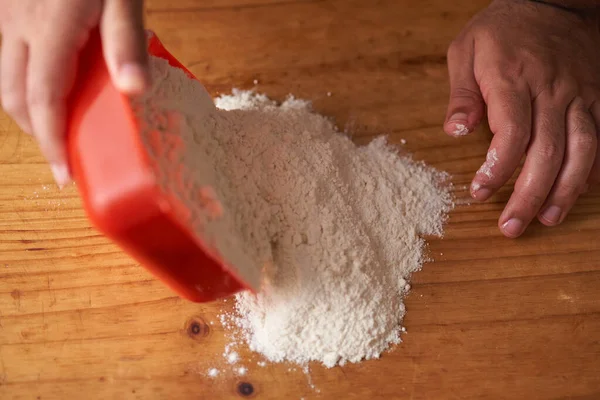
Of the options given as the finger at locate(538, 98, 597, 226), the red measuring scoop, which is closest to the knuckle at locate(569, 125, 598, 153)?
the finger at locate(538, 98, 597, 226)

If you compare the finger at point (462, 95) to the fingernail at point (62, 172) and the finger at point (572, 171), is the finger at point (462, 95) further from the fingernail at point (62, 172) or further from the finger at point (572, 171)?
the fingernail at point (62, 172)

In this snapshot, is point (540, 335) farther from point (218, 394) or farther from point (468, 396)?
point (218, 394)

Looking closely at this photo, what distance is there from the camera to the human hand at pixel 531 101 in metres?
0.70

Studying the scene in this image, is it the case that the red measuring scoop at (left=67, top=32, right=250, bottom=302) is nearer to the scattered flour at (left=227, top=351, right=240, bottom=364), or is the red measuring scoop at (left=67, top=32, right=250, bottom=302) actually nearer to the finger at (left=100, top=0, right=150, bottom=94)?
the finger at (left=100, top=0, right=150, bottom=94)

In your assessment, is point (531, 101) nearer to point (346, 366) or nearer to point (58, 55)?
point (346, 366)

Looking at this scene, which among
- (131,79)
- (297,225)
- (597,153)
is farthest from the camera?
(597,153)

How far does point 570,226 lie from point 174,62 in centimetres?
52

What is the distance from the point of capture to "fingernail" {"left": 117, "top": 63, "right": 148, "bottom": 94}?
0.46 meters

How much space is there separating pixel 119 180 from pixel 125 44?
0.11m

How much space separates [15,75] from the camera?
522 mm

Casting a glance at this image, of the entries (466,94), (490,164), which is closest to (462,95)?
(466,94)

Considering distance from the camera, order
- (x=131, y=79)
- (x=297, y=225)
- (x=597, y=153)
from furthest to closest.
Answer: (x=597, y=153) < (x=297, y=225) < (x=131, y=79)

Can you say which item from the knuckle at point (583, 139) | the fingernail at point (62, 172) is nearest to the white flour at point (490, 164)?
the knuckle at point (583, 139)

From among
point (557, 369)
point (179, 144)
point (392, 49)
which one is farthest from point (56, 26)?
point (557, 369)
